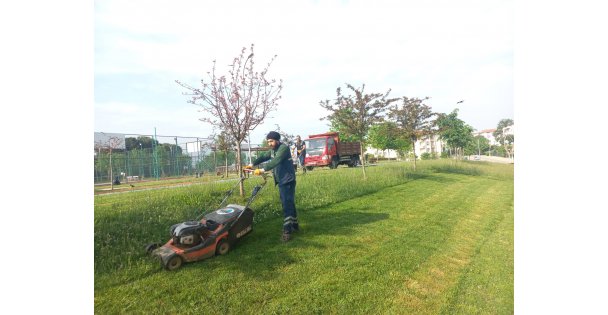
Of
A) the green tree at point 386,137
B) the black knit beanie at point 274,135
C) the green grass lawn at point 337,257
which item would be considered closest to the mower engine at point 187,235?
the green grass lawn at point 337,257

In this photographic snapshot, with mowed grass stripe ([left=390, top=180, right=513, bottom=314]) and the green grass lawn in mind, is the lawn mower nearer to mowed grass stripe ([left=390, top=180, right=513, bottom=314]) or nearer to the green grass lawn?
the green grass lawn

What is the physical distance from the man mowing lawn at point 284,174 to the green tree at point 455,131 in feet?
5.99

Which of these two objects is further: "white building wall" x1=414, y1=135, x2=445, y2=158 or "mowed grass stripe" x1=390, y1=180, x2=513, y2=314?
Result: "white building wall" x1=414, y1=135, x2=445, y2=158

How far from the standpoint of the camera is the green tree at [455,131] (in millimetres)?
2734

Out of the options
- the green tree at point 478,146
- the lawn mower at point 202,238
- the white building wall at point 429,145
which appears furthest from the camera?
the white building wall at point 429,145

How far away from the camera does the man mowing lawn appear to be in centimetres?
274

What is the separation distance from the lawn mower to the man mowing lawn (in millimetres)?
462

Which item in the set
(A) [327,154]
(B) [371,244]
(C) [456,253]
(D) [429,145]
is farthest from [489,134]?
(A) [327,154]

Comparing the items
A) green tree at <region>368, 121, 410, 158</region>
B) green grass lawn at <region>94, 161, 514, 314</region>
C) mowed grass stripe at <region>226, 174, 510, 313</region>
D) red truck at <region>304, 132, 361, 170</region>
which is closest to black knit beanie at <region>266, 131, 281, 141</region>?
green grass lawn at <region>94, 161, 514, 314</region>

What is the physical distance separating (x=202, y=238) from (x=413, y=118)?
307 cm

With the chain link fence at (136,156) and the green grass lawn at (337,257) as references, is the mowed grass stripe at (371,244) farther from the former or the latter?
the chain link fence at (136,156)
